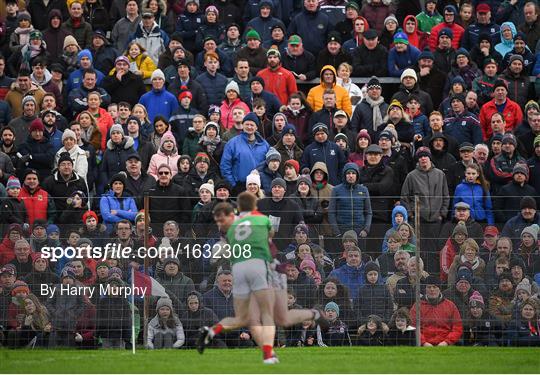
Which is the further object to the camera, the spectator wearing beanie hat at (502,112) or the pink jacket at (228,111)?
the spectator wearing beanie hat at (502,112)

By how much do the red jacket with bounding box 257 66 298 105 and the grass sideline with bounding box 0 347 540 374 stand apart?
7743 millimetres

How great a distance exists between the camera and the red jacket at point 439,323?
68.5ft

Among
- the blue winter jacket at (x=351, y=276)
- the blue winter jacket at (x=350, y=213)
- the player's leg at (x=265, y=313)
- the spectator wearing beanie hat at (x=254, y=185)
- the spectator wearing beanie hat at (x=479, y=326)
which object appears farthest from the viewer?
the spectator wearing beanie hat at (x=254, y=185)

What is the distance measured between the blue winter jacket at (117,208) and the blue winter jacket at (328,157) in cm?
344

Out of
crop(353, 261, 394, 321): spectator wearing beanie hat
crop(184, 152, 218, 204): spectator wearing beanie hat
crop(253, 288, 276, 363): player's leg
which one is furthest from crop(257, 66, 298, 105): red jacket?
crop(253, 288, 276, 363): player's leg

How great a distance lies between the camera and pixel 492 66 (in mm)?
26531

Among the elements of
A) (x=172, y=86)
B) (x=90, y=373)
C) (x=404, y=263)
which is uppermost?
(x=172, y=86)

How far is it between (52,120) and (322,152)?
455 centimetres

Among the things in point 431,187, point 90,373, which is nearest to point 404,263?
point 431,187

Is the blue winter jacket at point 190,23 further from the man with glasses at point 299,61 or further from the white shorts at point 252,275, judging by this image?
the white shorts at point 252,275

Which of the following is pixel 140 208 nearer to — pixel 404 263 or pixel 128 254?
pixel 128 254

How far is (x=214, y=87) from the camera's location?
26594 millimetres

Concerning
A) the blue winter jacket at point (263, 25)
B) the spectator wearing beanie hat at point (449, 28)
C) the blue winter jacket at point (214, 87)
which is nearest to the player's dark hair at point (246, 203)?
the blue winter jacket at point (214, 87)

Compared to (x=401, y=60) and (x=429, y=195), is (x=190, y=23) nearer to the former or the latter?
(x=401, y=60)
